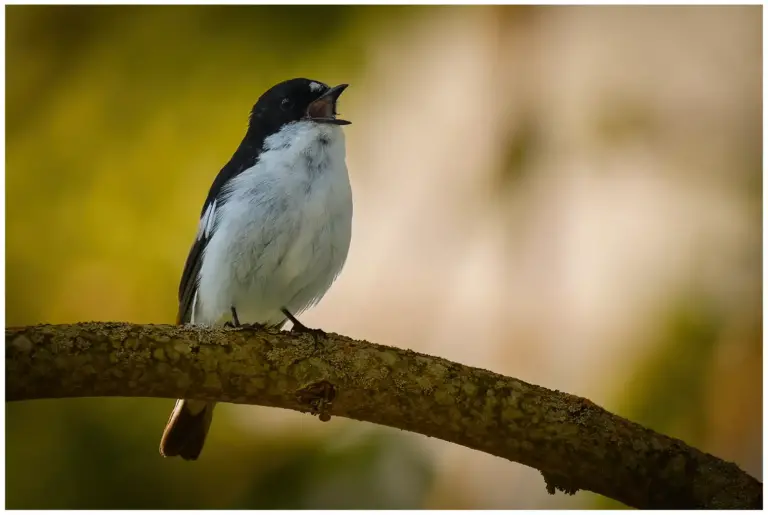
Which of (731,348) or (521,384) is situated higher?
(731,348)

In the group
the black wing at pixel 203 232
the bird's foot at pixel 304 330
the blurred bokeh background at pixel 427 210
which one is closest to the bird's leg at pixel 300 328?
the bird's foot at pixel 304 330

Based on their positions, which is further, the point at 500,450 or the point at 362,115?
the point at 362,115

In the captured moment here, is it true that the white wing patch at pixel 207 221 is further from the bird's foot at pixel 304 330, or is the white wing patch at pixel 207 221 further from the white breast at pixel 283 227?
the bird's foot at pixel 304 330

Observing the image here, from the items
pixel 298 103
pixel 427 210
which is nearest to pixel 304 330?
pixel 427 210

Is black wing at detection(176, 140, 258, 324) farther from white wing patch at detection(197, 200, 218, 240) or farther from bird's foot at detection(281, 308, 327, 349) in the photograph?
bird's foot at detection(281, 308, 327, 349)

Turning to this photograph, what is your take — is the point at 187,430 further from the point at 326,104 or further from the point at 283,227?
the point at 326,104

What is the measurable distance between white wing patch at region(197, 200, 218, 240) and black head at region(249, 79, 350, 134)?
27 centimetres

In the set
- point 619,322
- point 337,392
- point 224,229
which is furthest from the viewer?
point 619,322

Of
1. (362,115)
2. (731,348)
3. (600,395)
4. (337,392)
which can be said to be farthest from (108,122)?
(731,348)

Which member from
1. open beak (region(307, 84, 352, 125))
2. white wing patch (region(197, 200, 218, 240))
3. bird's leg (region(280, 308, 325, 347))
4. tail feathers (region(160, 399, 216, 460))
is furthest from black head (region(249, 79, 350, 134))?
tail feathers (region(160, 399, 216, 460))

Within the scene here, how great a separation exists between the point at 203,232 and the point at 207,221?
0.11 ft

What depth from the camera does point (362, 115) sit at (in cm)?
254

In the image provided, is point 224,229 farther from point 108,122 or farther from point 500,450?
point 500,450

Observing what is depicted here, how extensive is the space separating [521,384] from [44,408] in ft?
4.41
